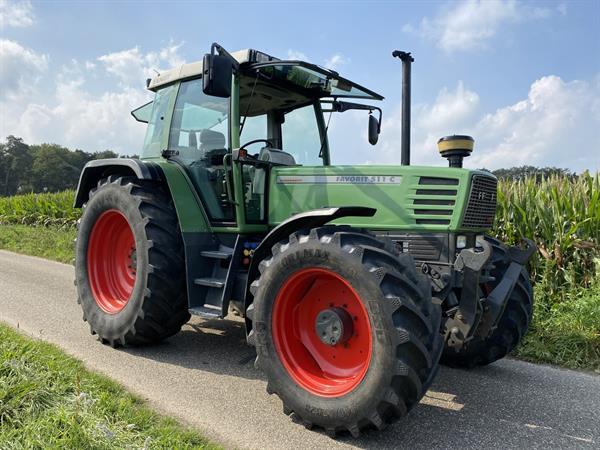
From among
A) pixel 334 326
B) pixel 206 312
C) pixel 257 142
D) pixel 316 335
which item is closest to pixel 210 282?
pixel 206 312

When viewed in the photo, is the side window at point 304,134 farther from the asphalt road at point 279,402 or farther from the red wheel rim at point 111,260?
the asphalt road at point 279,402

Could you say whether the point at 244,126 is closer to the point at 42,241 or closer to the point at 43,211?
the point at 42,241

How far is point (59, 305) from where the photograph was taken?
586 centimetres

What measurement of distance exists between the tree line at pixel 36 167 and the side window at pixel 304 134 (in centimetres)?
4798

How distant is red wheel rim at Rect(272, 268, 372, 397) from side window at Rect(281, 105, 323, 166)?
2.01 metres

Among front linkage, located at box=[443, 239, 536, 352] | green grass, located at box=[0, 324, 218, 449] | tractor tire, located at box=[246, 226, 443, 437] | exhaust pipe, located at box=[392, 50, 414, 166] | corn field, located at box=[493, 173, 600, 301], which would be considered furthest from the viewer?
corn field, located at box=[493, 173, 600, 301]

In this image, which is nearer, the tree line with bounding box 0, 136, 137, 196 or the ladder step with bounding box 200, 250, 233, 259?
the ladder step with bounding box 200, 250, 233, 259

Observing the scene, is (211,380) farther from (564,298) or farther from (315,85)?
(564,298)

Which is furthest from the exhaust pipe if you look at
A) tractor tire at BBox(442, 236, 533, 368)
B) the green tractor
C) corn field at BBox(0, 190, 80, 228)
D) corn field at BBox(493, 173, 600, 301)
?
corn field at BBox(0, 190, 80, 228)

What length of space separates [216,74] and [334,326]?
1922 millimetres

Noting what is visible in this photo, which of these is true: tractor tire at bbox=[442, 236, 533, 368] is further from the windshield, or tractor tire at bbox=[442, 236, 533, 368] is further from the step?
the step

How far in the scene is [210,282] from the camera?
4.00m

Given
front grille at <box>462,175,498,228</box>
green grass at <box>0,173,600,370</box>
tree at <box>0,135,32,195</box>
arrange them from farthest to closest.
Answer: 1. tree at <box>0,135,32,195</box>
2. green grass at <box>0,173,600,370</box>
3. front grille at <box>462,175,498,228</box>

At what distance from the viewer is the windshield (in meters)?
4.18
